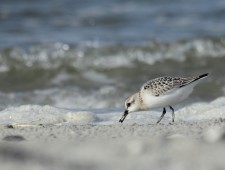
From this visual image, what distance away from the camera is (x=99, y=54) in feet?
44.8

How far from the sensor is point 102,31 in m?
15.9

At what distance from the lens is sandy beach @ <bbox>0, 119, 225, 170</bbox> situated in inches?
196

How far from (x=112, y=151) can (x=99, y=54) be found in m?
8.42

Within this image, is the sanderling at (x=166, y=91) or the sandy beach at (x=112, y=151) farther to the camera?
the sanderling at (x=166, y=91)

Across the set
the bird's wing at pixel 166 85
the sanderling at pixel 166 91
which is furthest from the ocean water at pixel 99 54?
the bird's wing at pixel 166 85

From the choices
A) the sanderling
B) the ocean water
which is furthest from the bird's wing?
the ocean water

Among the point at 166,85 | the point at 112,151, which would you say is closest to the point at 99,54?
the point at 166,85

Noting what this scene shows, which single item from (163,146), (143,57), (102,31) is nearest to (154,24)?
(102,31)

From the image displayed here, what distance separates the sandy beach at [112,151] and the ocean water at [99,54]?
56.2 inches

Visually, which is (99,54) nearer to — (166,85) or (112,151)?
(166,85)

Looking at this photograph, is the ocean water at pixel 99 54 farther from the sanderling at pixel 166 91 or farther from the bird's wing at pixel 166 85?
the bird's wing at pixel 166 85

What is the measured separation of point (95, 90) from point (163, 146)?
19.1 ft

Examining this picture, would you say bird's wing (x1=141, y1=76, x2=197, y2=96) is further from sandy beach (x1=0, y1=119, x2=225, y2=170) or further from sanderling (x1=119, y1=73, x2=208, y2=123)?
sandy beach (x1=0, y1=119, x2=225, y2=170)

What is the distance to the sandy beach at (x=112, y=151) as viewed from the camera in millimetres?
4984
